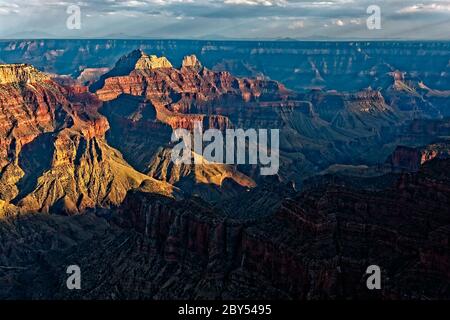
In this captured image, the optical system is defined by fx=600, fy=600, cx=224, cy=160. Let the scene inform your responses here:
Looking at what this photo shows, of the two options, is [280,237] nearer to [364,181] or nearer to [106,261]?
[106,261]

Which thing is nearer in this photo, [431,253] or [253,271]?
[431,253]
